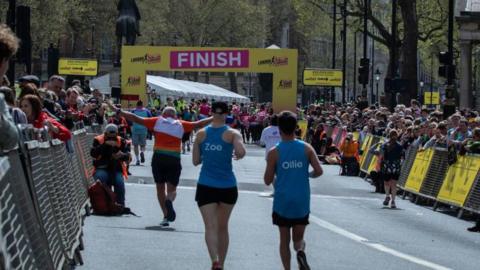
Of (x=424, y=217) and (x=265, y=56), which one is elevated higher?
(x=265, y=56)

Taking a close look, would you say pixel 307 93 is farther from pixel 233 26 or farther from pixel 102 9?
pixel 102 9

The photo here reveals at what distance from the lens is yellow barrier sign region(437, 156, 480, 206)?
23.7 meters

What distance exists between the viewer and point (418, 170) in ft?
92.5

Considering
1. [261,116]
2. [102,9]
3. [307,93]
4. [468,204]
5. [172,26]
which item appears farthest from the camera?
[307,93]

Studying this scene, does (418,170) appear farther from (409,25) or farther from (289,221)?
(409,25)

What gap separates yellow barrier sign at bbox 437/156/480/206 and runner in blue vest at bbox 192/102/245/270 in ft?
36.0

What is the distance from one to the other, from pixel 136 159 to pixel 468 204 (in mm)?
15475

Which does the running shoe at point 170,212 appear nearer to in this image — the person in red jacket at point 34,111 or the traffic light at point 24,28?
the person in red jacket at point 34,111

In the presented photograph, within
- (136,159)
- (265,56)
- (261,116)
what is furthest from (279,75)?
(136,159)

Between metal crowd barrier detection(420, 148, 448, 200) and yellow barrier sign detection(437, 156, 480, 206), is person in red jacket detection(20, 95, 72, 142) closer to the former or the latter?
yellow barrier sign detection(437, 156, 480, 206)

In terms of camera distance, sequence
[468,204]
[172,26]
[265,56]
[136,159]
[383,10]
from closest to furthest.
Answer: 1. [468,204]
2. [136,159]
3. [265,56]
4. [383,10]
5. [172,26]

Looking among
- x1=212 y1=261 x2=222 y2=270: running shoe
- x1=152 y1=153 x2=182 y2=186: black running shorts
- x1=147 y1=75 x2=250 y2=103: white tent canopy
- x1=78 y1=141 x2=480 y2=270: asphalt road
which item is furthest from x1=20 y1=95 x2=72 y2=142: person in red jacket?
x1=147 y1=75 x2=250 y2=103: white tent canopy

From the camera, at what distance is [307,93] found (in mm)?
123625

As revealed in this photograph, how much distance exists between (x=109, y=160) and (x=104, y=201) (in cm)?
88
